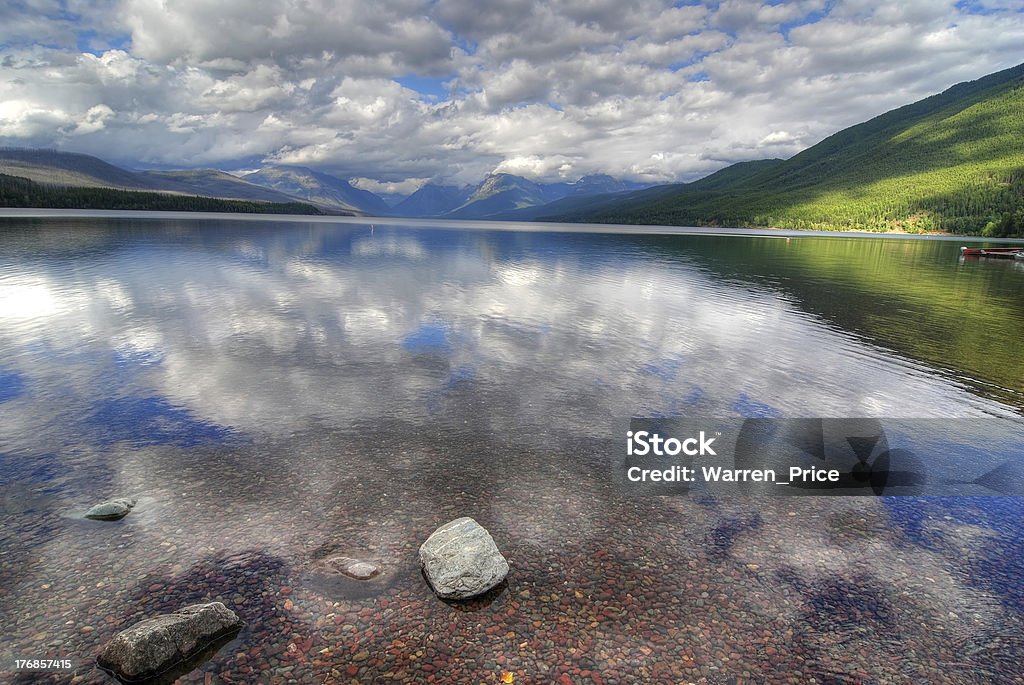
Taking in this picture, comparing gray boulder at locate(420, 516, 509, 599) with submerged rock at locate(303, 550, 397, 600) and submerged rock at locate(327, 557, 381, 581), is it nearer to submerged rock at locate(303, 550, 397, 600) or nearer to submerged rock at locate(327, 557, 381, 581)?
submerged rock at locate(303, 550, 397, 600)

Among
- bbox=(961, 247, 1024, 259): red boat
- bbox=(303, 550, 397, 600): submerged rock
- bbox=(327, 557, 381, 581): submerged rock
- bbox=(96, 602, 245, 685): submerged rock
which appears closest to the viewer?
bbox=(96, 602, 245, 685): submerged rock

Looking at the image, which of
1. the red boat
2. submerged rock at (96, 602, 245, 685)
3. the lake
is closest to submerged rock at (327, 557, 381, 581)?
the lake

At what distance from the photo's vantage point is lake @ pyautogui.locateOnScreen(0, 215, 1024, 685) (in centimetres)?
1116

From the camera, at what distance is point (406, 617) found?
11836 mm

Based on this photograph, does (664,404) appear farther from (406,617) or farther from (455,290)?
(455,290)

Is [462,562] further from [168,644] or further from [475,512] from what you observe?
[168,644]

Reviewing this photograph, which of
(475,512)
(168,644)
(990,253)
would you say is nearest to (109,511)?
(168,644)

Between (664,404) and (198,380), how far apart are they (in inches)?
966

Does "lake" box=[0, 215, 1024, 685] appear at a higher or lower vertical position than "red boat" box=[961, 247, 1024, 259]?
lower

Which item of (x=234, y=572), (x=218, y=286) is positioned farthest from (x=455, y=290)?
(x=234, y=572)

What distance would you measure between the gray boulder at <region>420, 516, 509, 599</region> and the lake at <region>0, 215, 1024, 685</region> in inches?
18.4

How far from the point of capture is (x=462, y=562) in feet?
42.2

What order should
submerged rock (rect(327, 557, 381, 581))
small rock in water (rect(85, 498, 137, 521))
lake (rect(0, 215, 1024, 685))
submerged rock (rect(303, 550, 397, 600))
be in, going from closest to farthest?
lake (rect(0, 215, 1024, 685))
submerged rock (rect(303, 550, 397, 600))
submerged rock (rect(327, 557, 381, 581))
small rock in water (rect(85, 498, 137, 521))

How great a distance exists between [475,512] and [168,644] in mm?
8262
